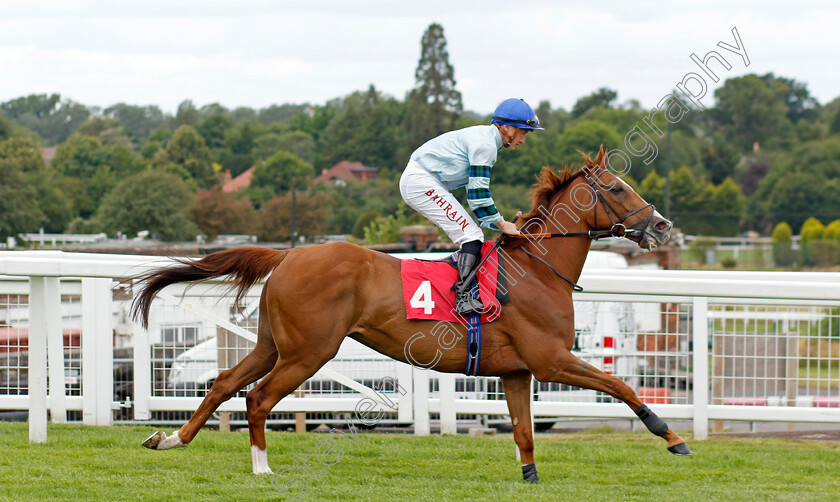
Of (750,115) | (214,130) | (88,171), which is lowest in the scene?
(88,171)

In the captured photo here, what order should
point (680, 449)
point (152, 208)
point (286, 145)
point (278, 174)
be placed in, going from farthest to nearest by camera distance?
point (286, 145) < point (278, 174) < point (152, 208) < point (680, 449)

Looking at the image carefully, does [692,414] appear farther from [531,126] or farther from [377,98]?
[377,98]

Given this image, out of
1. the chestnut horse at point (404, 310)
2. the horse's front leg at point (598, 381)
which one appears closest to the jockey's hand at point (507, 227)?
the chestnut horse at point (404, 310)

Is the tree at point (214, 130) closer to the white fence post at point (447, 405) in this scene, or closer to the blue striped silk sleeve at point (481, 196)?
the white fence post at point (447, 405)

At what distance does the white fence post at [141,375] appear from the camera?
6.39 meters

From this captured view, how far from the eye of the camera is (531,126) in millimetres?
5207

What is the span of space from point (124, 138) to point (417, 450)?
95.2 m

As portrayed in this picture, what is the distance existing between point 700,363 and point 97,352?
169 inches

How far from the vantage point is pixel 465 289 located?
197 inches

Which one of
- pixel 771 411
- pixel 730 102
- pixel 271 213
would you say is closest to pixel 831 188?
pixel 730 102

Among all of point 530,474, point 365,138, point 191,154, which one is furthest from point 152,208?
point 365,138

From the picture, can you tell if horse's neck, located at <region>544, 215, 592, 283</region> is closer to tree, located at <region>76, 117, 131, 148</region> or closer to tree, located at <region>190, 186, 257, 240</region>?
tree, located at <region>190, 186, 257, 240</region>

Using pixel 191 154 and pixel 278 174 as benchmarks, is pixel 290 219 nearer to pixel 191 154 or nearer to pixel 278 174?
pixel 278 174

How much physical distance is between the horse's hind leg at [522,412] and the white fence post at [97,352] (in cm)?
295
